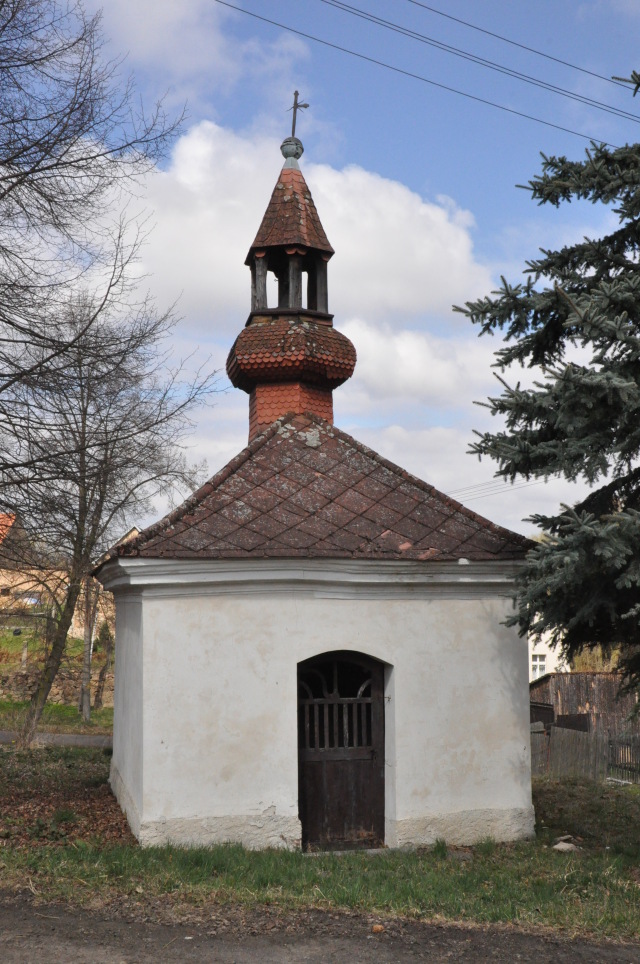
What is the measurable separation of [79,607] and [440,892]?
55.9 ft

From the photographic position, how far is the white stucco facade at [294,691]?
844 cm

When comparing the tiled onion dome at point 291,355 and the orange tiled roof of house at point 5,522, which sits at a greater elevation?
the tiled onion dome at point 291,355

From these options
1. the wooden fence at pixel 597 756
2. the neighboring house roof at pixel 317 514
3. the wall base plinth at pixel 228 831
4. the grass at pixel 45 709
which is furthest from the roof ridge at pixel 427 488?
the grass at pixel 45 709

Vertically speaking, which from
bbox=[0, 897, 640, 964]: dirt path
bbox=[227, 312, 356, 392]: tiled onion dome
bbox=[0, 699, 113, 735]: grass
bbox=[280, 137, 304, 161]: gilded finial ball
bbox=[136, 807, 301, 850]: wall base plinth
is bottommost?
bbox=[0, 699, 113, 735]: grass

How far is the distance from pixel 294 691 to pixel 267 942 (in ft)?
9.74

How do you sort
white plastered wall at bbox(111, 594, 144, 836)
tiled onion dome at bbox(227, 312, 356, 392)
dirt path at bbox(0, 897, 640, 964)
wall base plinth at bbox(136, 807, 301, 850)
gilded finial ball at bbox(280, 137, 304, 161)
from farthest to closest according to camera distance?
gilded finial ball at bbox(280, 137, 304, 161) < tiled onion dome at bbox(227, 312, 356, 392) < white plastered wall at bbox(111, 594, 144, 836) < wall base plinth at bbox(136, 807, 301, 850) < dirt path at bbox(0, 897, 640, 964)

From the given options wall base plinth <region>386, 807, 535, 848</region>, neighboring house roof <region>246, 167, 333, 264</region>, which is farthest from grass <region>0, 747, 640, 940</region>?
neighboring house roof <region>246, 167, 333, 264</region>

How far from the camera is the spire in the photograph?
1133 centimetres

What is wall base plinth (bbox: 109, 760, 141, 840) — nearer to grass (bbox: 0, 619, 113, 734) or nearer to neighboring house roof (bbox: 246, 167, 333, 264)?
neighboring house roof (bbox: 246, 167, 333, 264)

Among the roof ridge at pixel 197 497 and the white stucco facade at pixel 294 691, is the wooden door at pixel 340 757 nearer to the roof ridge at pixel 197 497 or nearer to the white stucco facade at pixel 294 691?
the white stucco facade at pixel 294 691

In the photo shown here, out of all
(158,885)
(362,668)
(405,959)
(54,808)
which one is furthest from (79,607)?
(405,959)

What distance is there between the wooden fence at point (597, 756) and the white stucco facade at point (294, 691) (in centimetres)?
755

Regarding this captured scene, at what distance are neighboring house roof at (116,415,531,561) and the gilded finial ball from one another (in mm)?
4549

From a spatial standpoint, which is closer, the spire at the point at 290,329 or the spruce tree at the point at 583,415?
the spruce tree at the point at 583,415
